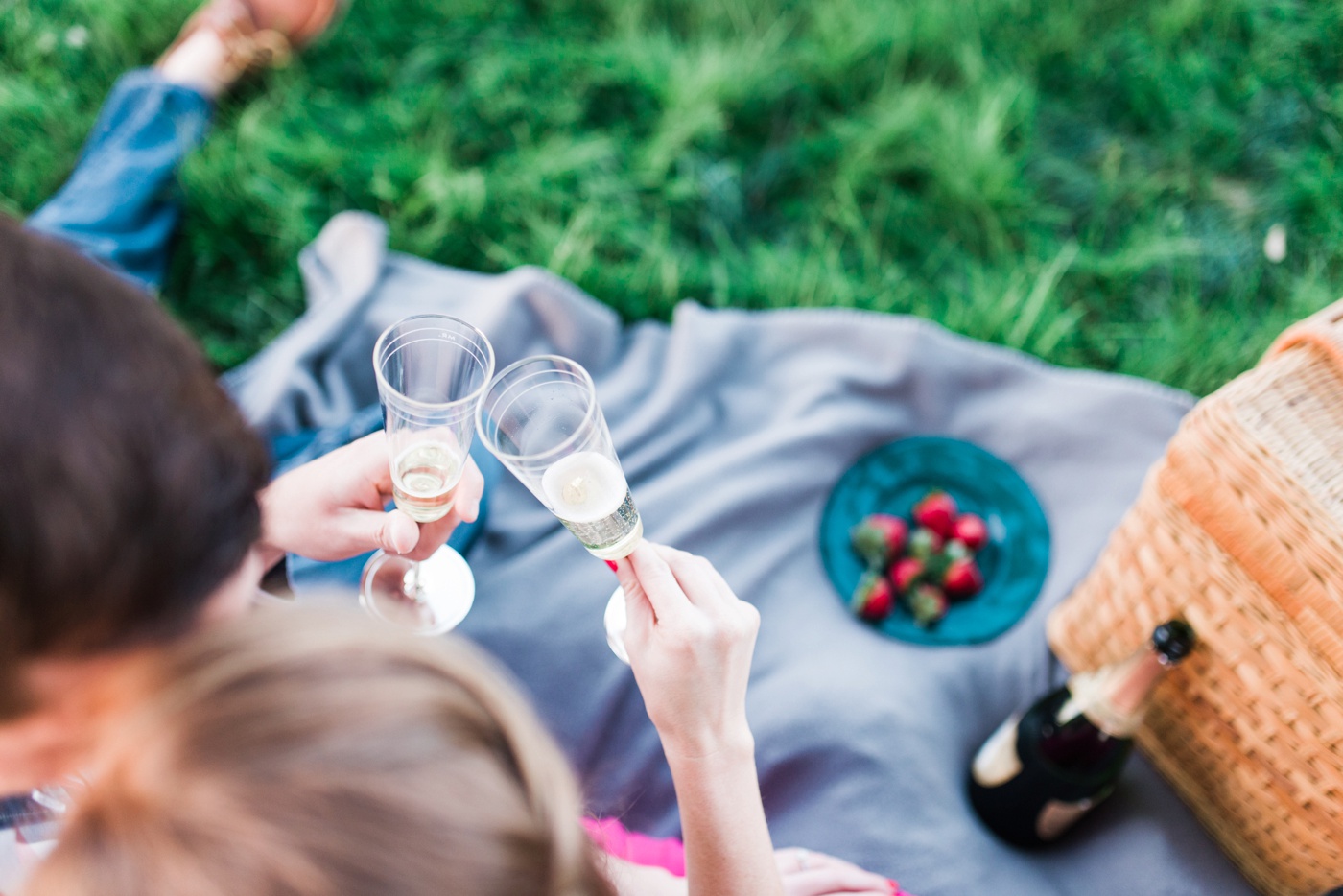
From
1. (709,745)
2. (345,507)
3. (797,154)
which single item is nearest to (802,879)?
(709,745)

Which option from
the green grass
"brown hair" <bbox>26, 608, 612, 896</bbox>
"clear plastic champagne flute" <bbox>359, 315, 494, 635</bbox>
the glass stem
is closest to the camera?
"brown hair" <bbox>26, 608, 612, 896</bbox>

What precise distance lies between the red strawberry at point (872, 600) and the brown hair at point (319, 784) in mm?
1074

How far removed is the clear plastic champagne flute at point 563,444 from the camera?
103cm

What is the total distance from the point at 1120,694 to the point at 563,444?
3.15 ft

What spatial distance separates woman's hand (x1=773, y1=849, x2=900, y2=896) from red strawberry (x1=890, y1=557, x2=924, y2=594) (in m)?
0.55

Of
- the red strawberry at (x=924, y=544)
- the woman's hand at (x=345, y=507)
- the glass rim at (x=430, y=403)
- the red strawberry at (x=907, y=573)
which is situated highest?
the glass rim at (x=430, y=403)

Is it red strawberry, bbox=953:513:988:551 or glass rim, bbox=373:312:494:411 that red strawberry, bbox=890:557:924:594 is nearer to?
red strawberry, bbox=953:513:988:551

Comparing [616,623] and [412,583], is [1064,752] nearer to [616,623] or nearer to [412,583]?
[616,623]

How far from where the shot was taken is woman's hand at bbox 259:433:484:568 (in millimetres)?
1191

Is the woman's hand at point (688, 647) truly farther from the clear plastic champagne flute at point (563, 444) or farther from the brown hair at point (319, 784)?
the brown hair at point (319, 784)

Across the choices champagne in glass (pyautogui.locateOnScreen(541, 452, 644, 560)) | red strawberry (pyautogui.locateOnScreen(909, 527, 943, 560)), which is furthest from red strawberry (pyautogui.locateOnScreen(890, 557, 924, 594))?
champagne in glass (pyautogui.locateOnScreen(541, 452, 644, 560))

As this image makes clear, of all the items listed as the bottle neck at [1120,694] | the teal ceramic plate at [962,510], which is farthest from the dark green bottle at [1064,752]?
the teal ceramic plate at [962,510]

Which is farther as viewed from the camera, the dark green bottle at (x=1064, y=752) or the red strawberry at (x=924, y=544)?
the red strawberry at (x=924, y=544)

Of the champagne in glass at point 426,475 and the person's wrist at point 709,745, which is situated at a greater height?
the champagne in glass at point 426,475
